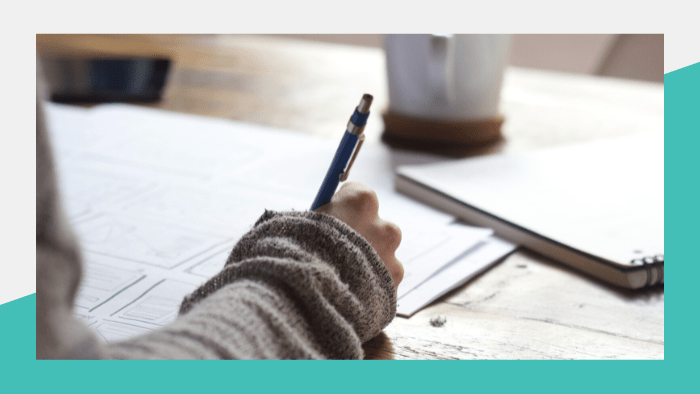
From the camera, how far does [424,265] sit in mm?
424

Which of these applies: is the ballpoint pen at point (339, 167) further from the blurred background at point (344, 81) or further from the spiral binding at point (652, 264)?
the blurred background at point (344, 81)

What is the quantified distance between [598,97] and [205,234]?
A: 0.71 meters

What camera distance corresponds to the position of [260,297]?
0.26 m

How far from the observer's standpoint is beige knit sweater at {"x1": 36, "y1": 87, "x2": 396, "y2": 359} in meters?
0.18

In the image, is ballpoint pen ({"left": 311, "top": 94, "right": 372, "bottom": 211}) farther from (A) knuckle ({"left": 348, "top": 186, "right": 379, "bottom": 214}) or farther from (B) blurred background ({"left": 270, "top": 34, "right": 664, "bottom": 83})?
(B) blurred background ({"left": 270, "top": 34, "right": 664, "bottom": 83})

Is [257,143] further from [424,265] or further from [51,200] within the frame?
[51,200]

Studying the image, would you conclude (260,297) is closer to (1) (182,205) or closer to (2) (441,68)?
(1) (182,205)

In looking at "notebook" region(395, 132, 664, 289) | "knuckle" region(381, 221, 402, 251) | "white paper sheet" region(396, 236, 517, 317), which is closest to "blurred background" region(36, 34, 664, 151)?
"notebook" region(395, 132, 664, 289)

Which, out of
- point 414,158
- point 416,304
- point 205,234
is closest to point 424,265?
point 416,304

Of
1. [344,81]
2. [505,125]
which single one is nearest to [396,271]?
[505,125]

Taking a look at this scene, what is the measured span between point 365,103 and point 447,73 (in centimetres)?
41

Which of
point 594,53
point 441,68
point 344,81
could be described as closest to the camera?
point 441,68

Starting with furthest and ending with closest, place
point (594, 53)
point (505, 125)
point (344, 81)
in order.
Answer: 1. point (594, 53)
2. point (344, 81)
3. point (505, 125)

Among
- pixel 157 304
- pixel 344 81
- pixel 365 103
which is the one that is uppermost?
pixel 344 81
